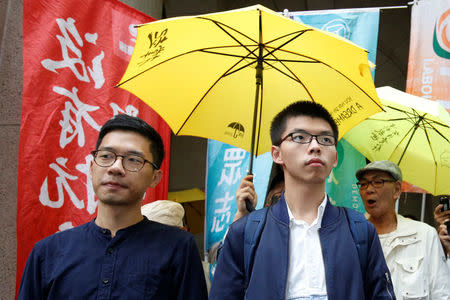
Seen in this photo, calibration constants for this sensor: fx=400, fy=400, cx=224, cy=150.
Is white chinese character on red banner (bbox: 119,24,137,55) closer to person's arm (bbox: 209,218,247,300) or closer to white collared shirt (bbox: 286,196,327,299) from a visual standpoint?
person's arm (bbox: 209,218,247,300)

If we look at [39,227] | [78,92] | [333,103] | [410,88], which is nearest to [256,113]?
[333,103]

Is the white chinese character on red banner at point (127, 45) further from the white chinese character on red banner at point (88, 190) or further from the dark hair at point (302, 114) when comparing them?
the dark hair at point (302, 114)

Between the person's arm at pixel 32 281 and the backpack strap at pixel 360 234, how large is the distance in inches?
62.9

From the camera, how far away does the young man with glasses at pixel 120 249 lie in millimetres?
1991

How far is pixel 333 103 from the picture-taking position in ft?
10.2

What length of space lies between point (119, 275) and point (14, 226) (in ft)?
6.44

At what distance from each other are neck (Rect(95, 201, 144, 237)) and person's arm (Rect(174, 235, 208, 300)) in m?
0.34

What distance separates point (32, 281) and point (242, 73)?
6.92ft

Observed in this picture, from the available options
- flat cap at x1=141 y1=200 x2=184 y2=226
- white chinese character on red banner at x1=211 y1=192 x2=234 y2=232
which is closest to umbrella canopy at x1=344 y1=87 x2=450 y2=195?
white chinese character on red banner at x1=211 y1=192 x2=234 y2=232

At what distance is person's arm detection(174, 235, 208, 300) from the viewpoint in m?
2.06

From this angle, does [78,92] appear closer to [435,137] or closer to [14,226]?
[14,226]

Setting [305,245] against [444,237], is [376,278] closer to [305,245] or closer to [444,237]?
[305,245]

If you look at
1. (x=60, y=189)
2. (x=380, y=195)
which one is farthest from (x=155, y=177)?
(x=380, y=195)

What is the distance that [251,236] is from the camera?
2.03 m
